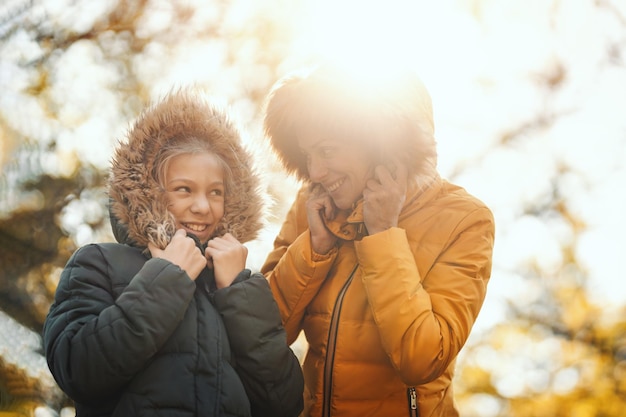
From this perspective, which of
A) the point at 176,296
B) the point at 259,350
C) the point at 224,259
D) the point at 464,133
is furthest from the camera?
the point at 464,133

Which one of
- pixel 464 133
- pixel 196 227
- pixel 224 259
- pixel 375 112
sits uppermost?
pixel 464 133

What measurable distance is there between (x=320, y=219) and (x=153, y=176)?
64 cm

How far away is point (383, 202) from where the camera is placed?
2375mm

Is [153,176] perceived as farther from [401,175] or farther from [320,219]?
[401,175]

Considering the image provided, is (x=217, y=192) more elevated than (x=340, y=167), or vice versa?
(x=340, y=167)

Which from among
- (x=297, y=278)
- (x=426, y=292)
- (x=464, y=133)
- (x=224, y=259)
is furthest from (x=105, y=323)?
(x=464, y=133)

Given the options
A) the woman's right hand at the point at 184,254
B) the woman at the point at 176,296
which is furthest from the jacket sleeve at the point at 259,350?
the woman's right hand at the point at 184,254

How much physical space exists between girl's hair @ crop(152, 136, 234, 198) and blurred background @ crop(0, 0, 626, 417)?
2.37m

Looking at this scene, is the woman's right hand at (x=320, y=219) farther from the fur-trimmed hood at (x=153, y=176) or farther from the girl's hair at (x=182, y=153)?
the girl's hair at (x=182, y=153)

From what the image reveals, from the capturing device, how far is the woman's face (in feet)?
8.18

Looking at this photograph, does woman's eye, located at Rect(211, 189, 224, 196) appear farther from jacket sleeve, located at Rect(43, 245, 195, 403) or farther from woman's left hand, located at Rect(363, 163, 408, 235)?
woman's left hand, located at Rect(363, 163, 408, 235)

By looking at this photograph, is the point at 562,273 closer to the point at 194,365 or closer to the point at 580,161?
the point at 580,161

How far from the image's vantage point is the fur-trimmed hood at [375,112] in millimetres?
2438

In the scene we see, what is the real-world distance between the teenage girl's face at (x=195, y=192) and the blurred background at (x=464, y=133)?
2.44m
